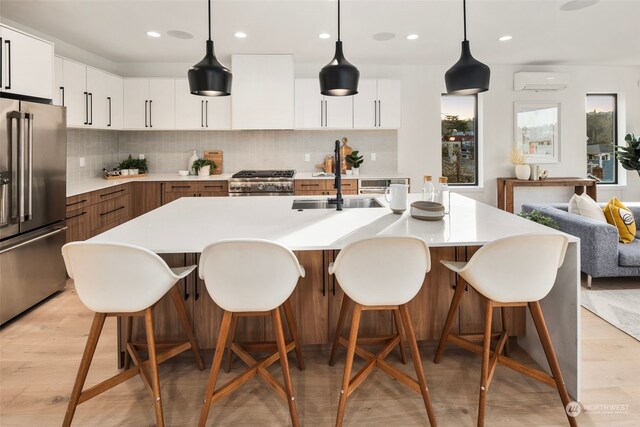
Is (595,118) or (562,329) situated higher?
(595,118)

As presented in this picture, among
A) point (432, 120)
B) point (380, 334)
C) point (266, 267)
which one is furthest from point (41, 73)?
point (432, 120)

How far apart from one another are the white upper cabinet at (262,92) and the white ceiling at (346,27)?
21cm

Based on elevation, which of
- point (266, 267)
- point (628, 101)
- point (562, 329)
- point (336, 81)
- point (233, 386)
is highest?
point (628, 101)

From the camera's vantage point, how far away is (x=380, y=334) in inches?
93.8

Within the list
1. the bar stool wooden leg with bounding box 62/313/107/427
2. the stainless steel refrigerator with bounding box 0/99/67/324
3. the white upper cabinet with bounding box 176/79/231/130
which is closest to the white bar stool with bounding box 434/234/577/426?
the bar stool wooden leg with bounding box 62/313/107/427

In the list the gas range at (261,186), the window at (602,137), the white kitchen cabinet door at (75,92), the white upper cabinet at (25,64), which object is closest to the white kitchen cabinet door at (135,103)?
the white kitchen cabinet door at (75,92)

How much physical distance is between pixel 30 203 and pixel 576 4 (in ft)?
16.0

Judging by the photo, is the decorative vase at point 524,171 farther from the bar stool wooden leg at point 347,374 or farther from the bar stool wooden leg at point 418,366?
the bar stool wooden leg at point 347,374

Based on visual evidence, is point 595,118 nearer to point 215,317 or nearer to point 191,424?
point 215,317

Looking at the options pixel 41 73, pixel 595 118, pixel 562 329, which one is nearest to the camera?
pixel 562 329

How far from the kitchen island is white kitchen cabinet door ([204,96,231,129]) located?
3089 millimetres

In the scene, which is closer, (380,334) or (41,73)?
(380,334)

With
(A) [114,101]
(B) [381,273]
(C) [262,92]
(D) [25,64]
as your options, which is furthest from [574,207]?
(A) [114,101]

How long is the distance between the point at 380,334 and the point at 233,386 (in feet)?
3.02
